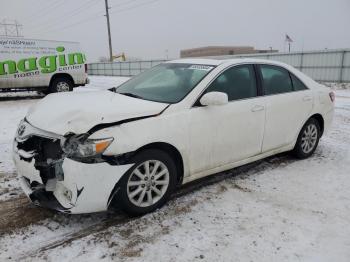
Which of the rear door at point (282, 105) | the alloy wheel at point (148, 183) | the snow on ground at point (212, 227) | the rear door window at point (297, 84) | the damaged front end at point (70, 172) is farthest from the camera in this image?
the rear door window at point (297, 84)

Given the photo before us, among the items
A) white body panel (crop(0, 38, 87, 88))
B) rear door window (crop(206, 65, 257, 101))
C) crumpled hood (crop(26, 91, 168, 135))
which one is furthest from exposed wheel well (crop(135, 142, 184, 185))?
white body panel (crop(0, 38, 87, 88))

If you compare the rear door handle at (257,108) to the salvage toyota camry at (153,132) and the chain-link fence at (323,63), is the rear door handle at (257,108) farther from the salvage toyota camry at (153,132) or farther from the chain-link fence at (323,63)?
the chain-link fence at (323,63)

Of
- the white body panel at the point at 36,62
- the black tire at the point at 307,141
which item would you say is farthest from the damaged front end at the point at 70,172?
the white body panel at the point at 36,62

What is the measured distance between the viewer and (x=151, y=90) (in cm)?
409

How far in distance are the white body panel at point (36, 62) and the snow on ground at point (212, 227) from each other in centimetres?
879

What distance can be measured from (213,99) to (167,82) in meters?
0.78

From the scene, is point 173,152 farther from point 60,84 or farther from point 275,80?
point 60,84

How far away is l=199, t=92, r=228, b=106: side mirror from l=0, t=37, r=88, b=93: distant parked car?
1043cm

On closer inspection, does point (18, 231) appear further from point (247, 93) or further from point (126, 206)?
point (247, 93)

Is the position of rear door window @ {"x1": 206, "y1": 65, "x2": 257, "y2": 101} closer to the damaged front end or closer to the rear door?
the rear door

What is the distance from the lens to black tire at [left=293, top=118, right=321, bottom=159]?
199 inches

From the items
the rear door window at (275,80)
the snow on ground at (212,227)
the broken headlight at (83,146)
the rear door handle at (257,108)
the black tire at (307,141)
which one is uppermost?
the rear door window at (275,80)

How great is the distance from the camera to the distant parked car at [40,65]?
11.8 metres

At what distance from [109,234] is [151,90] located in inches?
71.2
